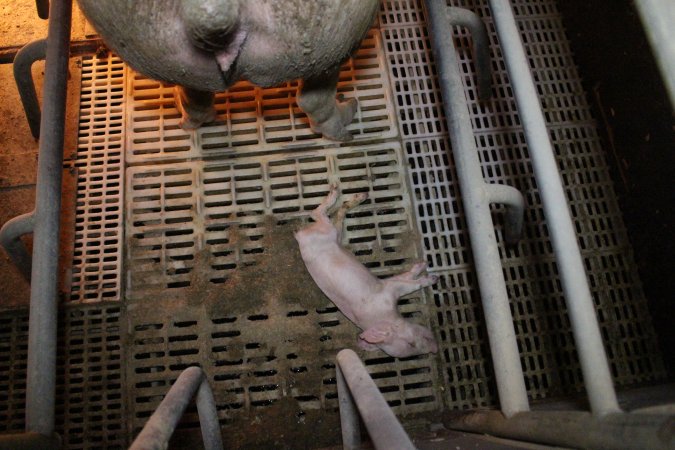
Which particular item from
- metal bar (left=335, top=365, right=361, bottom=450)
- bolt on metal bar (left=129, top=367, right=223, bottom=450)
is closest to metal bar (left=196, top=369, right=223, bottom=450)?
bolt on metal bar (left=129, top=367, right=223, bottom=450)

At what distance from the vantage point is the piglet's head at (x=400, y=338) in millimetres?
2240

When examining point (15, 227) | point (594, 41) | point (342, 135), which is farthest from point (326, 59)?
point (594, 41)

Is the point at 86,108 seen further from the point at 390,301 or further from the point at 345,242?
the point at 390,301

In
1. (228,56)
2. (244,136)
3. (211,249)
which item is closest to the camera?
(228,56)

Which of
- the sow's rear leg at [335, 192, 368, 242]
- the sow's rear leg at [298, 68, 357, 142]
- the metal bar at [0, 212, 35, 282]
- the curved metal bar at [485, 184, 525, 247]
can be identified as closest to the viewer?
the curved metal bar at [485, 184, 525, 247]

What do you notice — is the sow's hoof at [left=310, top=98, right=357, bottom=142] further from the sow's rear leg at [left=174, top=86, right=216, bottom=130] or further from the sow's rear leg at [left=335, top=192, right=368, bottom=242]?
the sow's rear leg at [left=174, top=86, right=216, bottom=130]

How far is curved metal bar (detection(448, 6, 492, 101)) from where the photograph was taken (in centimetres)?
224

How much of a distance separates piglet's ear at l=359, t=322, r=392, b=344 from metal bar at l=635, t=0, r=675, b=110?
158 cm

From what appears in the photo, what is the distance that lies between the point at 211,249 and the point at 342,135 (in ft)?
2.76

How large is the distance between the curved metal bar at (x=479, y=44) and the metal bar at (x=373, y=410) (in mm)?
1572

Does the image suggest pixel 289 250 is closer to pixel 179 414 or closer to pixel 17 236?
pixel 17 236

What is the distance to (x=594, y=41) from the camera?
2496 mm

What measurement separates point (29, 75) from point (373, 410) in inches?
89.8

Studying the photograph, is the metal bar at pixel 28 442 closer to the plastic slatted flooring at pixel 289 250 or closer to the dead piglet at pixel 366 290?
the plastic slatted flooring at pixel 289 250
